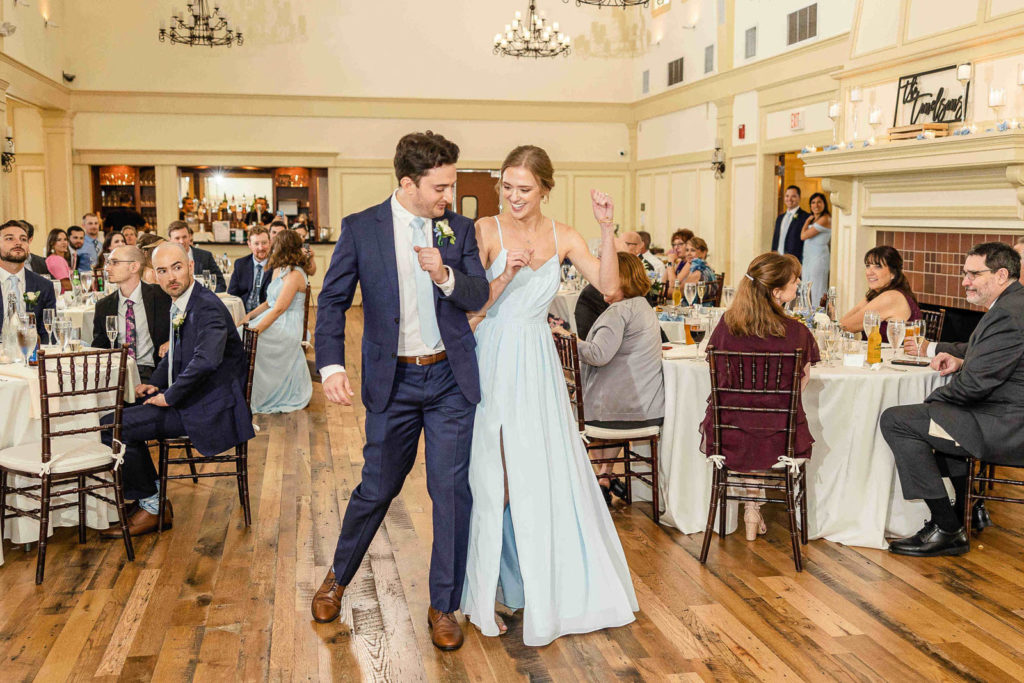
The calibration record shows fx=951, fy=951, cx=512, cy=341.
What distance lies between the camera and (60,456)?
159 inches

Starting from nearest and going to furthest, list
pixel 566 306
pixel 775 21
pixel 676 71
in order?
pixel 566 306 < pixel 775 21 < pixel 676 71

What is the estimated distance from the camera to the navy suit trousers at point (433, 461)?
320 cm

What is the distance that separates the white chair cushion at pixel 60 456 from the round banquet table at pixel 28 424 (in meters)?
0.08

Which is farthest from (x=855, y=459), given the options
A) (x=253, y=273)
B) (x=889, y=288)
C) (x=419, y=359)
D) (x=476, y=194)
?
(x=476, y=194)

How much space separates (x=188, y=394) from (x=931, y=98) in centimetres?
667

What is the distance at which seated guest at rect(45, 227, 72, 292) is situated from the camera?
8.75 meters

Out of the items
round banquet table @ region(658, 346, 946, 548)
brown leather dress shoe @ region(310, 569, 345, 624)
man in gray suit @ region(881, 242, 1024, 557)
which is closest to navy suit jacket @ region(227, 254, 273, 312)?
round banquet table @ region(658, 346, 946, 548)

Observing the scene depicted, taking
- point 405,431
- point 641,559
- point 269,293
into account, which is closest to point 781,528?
point 641,559

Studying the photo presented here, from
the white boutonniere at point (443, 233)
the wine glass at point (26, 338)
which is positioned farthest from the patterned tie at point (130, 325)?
the white boutonniere at point (443, 233)

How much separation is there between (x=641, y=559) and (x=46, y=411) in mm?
2596

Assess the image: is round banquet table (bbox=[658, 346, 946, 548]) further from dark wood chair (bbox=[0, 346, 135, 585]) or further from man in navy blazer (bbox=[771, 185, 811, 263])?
man in navy blazer (bbox=[771, 185, 811, 263])

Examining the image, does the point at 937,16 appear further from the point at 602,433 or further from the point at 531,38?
the point at 531,38

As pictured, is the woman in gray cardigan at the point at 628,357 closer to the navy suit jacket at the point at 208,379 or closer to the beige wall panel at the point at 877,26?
the navy suit jacket at the point at 208,379

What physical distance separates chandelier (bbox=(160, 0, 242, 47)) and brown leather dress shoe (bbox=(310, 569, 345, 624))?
12.6 metres
